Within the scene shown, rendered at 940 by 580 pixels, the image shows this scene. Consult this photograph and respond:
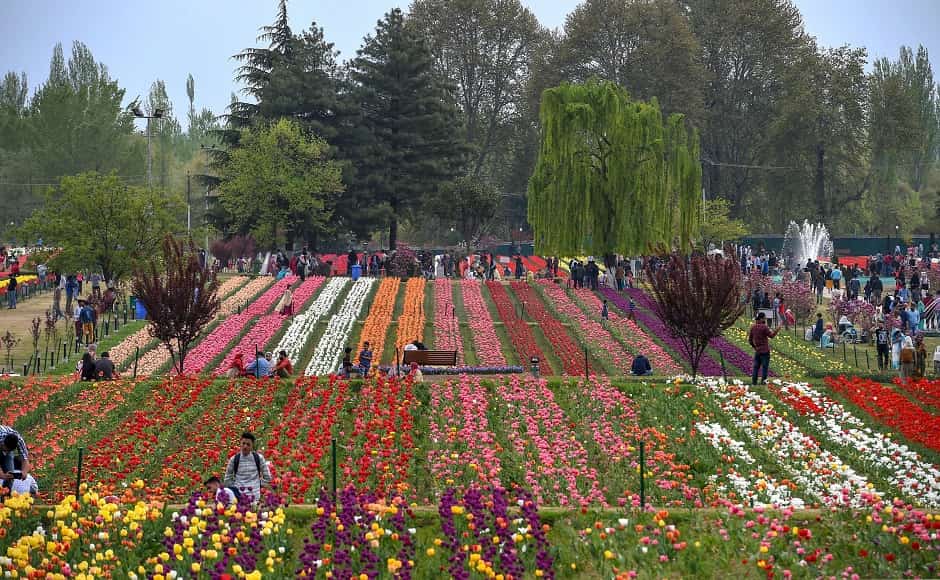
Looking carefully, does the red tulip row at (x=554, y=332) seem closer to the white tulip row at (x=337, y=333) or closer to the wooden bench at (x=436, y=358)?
the wooden bench at (x=436, y=358)

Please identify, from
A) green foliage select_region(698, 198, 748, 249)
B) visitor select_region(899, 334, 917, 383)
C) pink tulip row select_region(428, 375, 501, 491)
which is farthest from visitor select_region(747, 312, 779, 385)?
green foliage select_region(698, 198, 748, 249)

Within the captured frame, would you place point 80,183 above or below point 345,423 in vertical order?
above

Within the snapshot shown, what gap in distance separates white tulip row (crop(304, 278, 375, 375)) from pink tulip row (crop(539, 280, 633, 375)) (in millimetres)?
7009

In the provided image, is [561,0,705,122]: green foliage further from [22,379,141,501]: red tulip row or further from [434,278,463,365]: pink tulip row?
[22,379,141,501]: red tulip row

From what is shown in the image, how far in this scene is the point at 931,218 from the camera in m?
90.8

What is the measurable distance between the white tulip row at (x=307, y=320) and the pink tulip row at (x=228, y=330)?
1.51m

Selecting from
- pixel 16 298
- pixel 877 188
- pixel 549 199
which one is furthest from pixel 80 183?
pixel 877 188

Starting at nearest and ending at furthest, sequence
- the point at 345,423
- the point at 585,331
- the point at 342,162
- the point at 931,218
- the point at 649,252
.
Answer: the point at 345,423
the point at 585,331
the point at 649,252
the point at 342,162
the point at 931,218

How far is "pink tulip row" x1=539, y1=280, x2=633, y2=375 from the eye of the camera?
3559 centimetres

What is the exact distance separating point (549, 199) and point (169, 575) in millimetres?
39379

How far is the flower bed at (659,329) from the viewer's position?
33.5m

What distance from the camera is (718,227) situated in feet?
239

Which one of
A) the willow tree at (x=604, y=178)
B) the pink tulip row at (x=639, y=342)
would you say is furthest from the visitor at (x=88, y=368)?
the willow tree at (x=604, y=178)

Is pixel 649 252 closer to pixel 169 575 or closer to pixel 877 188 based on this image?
pixel 169 575
